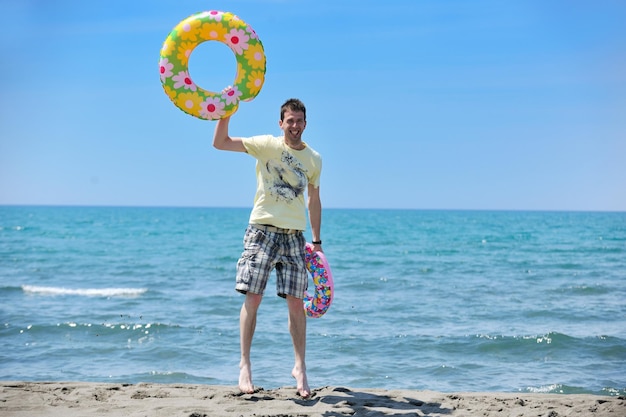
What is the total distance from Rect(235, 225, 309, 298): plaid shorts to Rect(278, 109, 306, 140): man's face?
27.0 inches

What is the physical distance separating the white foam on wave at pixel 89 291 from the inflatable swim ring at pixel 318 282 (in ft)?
27.8

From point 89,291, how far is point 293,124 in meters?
10.5

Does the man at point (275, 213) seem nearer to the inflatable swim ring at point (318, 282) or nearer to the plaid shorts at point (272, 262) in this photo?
the plaid shorts at point (272, 262)

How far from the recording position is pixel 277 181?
4.76 meters

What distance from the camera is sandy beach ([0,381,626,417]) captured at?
14.8 feet

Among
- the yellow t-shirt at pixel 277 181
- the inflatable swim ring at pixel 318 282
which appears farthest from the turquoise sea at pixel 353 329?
the yellow t-shirt at pixel 277 181

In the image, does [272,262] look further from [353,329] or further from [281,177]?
[353,329]

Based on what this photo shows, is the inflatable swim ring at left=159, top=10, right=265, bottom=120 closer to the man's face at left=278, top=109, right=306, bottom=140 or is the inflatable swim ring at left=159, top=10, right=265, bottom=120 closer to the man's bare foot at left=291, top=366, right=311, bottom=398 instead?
the man's face at left=278, top=109, right=306, bottom=140

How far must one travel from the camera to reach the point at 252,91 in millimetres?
4852

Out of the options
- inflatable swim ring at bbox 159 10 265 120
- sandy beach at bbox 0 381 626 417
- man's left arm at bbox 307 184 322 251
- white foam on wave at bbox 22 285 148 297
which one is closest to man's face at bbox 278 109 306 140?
inflatable swim ring at bbox 159 10 265 120

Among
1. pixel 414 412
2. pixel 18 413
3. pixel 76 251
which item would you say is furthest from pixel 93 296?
pixel 76 251

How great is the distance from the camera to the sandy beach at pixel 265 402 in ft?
14.8

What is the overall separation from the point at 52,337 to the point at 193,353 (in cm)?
216

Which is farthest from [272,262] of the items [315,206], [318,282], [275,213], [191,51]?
[191,51]
